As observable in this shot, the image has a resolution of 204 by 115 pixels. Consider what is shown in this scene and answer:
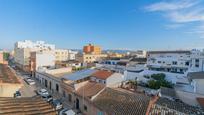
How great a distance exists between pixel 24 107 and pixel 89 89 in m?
17.4

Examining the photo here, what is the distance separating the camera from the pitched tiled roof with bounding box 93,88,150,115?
54.5 feet

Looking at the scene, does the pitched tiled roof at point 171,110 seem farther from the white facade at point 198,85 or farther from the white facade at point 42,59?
the white facade at point 42,59

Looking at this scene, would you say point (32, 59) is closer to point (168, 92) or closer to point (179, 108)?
point (168, 92)

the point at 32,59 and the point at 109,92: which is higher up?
the point at 32,59

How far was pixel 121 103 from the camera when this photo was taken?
18.3 meters

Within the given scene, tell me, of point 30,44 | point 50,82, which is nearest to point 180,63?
point 50,82

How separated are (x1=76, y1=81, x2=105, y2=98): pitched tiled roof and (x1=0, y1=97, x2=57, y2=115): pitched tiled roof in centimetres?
1442

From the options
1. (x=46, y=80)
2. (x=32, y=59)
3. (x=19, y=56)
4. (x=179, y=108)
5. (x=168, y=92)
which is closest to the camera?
(x=179, y=108)

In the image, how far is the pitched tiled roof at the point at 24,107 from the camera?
6.88 m

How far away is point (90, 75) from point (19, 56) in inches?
1844

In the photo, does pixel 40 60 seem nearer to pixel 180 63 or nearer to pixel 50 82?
pixel 50 82

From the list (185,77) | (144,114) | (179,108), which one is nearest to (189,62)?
(185,77)

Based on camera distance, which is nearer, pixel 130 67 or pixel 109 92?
pixel 109 92

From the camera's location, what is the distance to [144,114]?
1556 centimetres
